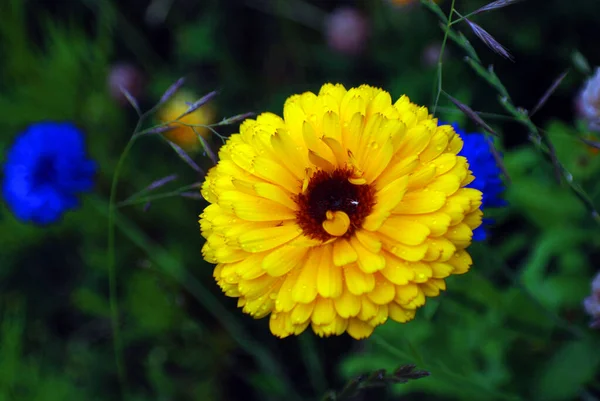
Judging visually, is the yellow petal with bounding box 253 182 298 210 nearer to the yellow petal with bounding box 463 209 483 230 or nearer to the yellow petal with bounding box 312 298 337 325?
the yellow petal with bounding box 312 298 337 325

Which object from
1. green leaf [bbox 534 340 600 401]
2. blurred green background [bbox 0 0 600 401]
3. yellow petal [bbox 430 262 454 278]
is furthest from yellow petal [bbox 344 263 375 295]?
green leaf [bbox 534 340 600 401]

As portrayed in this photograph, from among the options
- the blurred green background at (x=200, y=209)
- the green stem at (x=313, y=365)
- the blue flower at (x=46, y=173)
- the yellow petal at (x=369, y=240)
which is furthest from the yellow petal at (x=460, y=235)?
the blue flower at (x=46, y=173)

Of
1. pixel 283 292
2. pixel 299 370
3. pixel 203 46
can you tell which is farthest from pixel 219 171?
pixel 203 46

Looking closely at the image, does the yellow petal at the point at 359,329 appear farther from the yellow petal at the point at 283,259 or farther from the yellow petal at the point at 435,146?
the yellow petal at the point at 435,146

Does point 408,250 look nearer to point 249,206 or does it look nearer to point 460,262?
point 460,262

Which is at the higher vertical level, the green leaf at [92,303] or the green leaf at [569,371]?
the green leaf at [92,303]

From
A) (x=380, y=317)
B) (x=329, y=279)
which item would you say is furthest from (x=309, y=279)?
(x=380, y=317)

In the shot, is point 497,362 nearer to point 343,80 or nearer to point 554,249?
point 554,249
